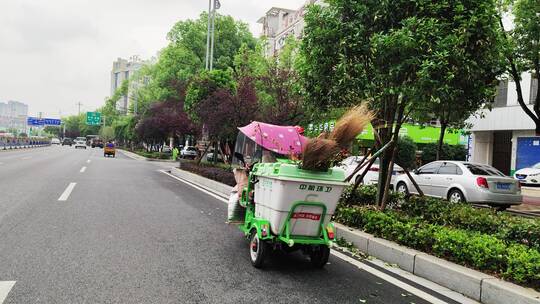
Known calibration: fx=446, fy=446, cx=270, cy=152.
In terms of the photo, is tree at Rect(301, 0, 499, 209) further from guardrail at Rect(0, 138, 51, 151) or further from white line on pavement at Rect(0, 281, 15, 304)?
guardrail at Rect(0, 138, 51, 151)

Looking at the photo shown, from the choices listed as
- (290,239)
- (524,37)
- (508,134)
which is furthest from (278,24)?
(290,239)

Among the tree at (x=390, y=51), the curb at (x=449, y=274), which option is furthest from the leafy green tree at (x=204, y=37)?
the curb at (x=449, y=274)

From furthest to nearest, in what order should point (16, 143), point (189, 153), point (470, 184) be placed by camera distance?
point (16, 143)
point (189, 153)
point (470, 184)

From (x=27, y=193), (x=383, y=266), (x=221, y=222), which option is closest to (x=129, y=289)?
(x=383, y=266)

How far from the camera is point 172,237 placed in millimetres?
6879

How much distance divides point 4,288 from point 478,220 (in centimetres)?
626

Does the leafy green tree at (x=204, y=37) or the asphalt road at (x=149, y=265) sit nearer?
the asphalt road at (x=149, y=265)

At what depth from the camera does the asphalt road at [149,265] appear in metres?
4.33

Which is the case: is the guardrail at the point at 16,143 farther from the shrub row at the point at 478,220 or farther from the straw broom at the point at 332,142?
the straw broom at the point at 332,142

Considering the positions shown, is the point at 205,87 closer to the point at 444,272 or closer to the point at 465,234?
the point at 465,234

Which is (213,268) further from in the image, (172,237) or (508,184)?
(508,184)

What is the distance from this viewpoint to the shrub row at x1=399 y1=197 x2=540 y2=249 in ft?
18.9

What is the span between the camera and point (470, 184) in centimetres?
1262

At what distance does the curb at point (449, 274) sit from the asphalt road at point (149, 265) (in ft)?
1.96
